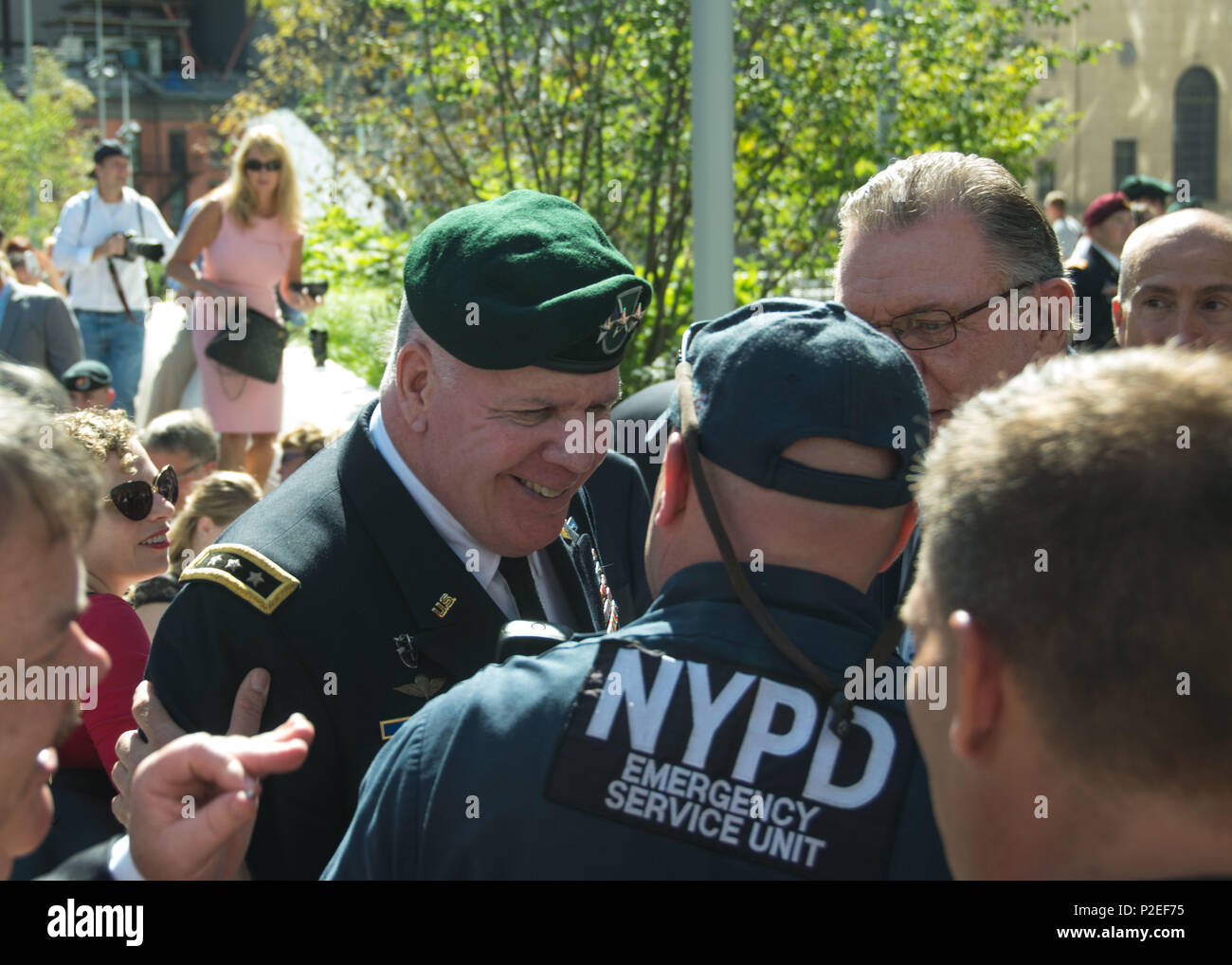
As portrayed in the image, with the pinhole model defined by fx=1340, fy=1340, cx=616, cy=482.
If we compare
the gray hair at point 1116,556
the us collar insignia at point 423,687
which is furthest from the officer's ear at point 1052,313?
the gray hair at point 1116,556

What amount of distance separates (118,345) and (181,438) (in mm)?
3975

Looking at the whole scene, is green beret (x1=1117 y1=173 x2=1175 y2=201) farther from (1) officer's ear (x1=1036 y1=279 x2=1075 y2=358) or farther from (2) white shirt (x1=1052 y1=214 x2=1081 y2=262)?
(1) officer's ear (x1=1036 y1=279 x2=1075 y2=358)

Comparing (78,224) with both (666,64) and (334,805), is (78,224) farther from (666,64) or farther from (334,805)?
(334,805)

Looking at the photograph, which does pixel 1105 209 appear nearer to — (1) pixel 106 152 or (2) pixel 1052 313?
(2) pixel 1052 313

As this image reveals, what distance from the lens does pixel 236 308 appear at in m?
6.80

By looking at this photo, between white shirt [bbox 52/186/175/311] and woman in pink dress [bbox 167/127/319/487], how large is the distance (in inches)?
77.5

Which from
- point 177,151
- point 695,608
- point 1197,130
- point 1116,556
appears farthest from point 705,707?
point 177,151

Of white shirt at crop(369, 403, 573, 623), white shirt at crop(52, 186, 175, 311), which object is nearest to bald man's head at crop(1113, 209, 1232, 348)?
white shirt at crop(369, 403, 573, 623)

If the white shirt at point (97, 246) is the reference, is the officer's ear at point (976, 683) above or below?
below

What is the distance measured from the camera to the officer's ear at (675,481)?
5.57ft

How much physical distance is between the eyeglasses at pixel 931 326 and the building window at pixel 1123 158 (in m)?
37.0

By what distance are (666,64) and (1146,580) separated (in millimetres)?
7510

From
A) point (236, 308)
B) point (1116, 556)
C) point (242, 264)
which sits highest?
point (242, 264)
